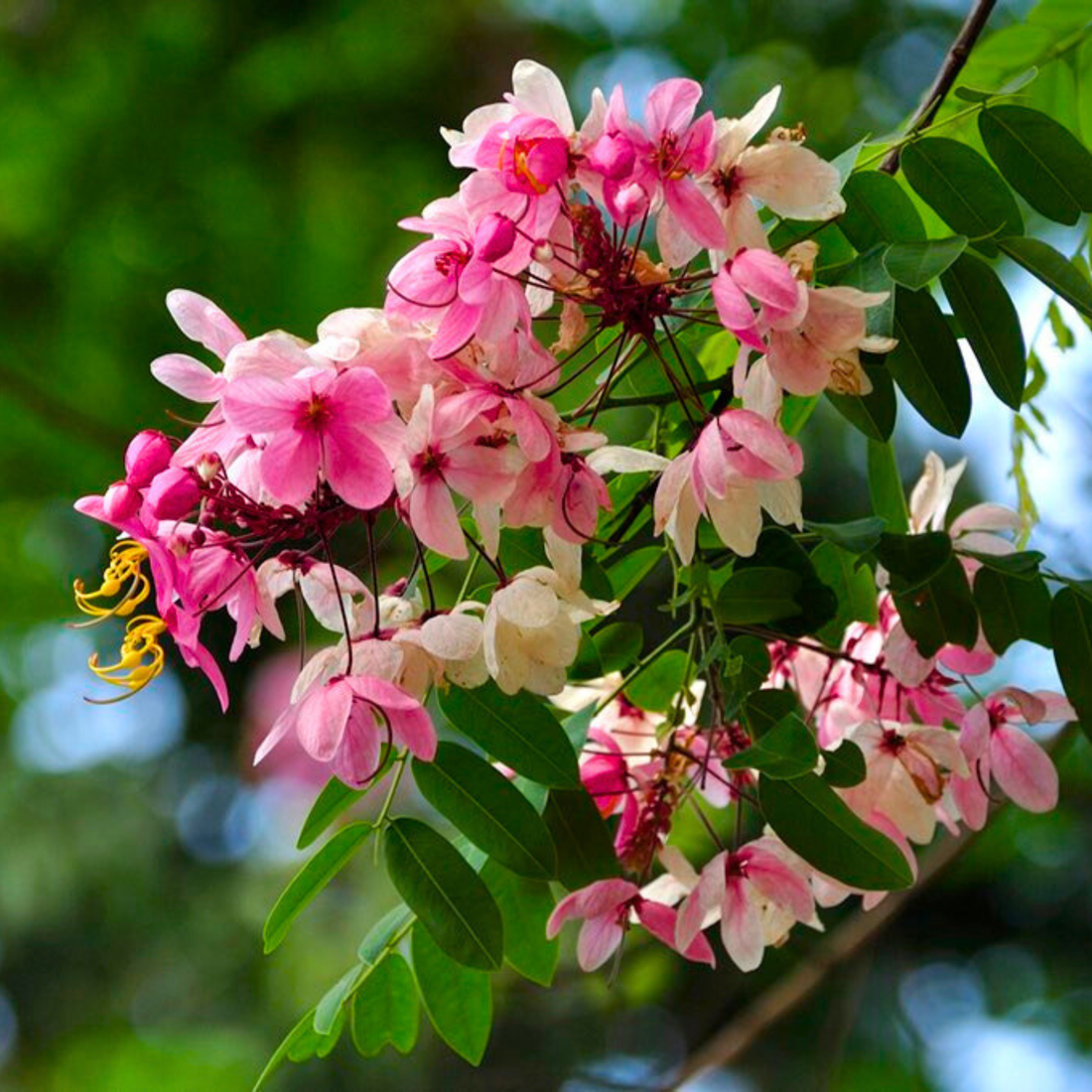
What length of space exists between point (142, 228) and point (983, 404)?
1.25 meters

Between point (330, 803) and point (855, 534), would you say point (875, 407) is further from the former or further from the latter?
point (330, 803)

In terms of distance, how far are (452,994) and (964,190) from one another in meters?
0.41

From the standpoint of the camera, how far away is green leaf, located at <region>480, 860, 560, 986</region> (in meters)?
0.74

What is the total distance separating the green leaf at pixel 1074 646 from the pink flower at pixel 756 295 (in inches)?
8.4

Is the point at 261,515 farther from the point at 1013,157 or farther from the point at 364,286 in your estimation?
the point at 364,286

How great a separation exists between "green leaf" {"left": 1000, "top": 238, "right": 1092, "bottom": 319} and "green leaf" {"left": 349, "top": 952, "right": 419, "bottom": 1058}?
0.42m

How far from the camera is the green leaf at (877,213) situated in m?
0.65

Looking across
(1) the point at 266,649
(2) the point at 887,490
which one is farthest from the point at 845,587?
(1) the point at 266,649

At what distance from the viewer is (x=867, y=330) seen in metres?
0.60

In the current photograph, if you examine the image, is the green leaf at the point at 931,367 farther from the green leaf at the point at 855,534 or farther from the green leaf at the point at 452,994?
the green leaf at the point at 452,994

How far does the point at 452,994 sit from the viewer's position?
29.3 inches

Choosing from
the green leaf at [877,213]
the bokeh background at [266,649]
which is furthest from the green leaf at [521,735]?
the bokeh background at [266,649]

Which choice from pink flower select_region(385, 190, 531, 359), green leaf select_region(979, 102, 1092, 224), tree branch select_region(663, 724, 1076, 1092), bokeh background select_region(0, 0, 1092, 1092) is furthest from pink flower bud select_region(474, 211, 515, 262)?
bokeh background select_region(0, 0, 1092, 1092)

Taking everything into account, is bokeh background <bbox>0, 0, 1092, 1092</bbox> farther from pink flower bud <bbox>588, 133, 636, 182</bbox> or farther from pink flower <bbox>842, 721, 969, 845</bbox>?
pink flower bud <bbox>588, 133, 636, 182</bbox>
